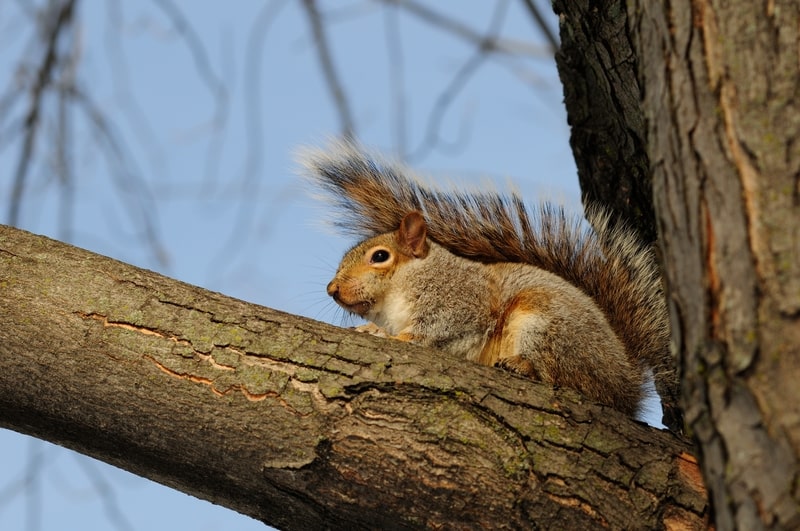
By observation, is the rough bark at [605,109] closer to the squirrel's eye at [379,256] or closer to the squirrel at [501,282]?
the squirrel at [501,282]

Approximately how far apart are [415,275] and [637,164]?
35.1 inches

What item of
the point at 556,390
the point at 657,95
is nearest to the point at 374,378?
the point at 556,390

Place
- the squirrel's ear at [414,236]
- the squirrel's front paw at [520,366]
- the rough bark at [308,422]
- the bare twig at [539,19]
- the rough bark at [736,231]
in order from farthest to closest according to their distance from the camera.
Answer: the bare twig at [539,19] → the squirrel's ear at [414,236] → the squirrel's front paw at [520,366] → the rough bark at [308,422] → the rough bark at [736,231]

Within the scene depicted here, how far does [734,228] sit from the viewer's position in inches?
62.8

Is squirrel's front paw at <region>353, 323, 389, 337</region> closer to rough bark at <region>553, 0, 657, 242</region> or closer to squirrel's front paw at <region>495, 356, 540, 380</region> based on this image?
squirrel's front paw at <region>495, 356, 540, 380</region>

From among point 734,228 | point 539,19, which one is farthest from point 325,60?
point 734,228

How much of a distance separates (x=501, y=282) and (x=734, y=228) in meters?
1.62

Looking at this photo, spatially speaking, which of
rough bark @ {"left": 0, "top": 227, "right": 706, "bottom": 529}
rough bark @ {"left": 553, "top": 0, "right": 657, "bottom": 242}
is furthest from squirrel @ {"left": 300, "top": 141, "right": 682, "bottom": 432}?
rough bark @ {"left": 0, "top": 227, "right": 706, "bottom": 529}

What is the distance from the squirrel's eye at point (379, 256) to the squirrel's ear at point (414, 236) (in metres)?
0.08

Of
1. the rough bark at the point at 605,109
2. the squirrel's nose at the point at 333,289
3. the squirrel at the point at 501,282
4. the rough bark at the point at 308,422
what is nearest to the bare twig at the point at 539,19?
the rough bark at the point at 605,109

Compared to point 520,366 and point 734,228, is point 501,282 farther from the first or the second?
point 734,228

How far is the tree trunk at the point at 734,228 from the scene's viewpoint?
4.96ft

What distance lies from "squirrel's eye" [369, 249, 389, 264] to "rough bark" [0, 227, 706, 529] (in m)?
1.11

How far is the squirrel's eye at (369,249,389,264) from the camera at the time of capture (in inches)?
139
